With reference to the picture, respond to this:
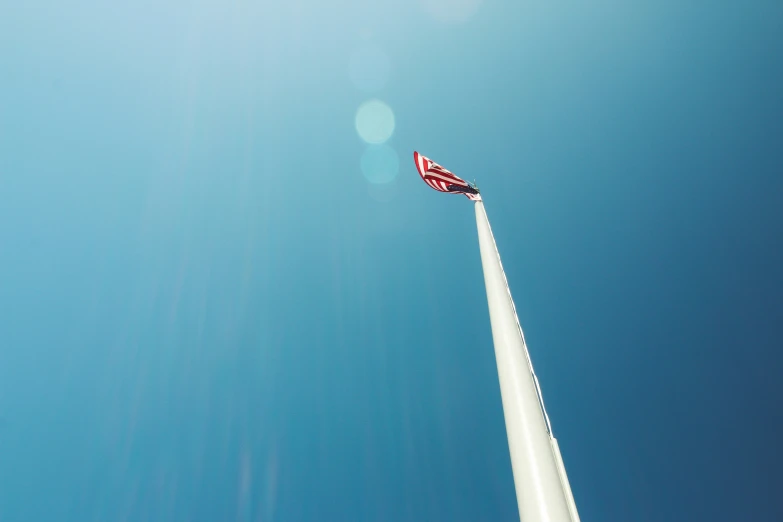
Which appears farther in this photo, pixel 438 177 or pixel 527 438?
pixel 438 177

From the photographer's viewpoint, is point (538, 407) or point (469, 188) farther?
point (469, 188)

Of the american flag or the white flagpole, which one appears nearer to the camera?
the white flagpole

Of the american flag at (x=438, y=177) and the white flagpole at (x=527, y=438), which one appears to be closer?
the white flagpole at (x=527, y=438)

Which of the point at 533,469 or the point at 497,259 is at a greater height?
the point at 497,259

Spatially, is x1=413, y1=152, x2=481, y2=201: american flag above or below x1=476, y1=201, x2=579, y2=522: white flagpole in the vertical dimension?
above

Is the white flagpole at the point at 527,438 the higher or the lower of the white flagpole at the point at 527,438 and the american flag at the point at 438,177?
the lower

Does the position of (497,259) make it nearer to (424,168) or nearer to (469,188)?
(469,188)

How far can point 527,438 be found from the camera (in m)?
4.39

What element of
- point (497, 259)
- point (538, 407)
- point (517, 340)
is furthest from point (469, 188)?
point (538, 407)

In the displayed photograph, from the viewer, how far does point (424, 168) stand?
14211 millimetres

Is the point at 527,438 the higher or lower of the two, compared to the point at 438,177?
lower

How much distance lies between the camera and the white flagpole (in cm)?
389

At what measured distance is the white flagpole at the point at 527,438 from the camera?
12.8ft

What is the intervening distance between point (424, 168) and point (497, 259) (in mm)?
7353
